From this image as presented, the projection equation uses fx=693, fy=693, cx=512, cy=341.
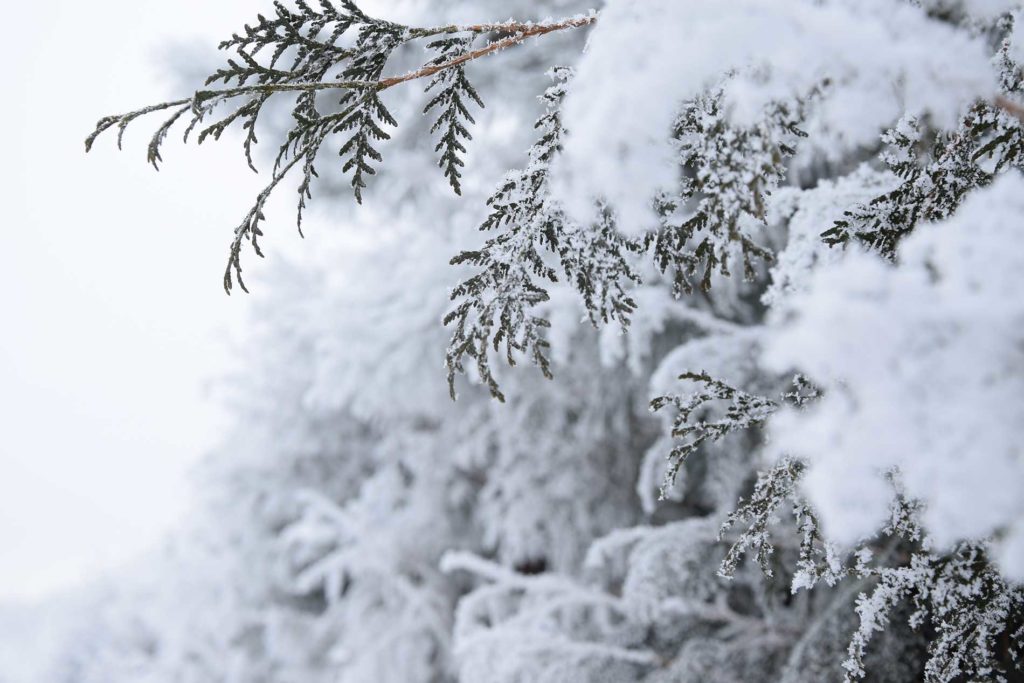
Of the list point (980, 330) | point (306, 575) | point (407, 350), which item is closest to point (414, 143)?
point (407, 350)

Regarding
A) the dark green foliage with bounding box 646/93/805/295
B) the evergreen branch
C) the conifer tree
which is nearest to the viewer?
the conifer tree

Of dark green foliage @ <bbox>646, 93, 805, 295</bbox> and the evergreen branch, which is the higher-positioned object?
the evergreen branch

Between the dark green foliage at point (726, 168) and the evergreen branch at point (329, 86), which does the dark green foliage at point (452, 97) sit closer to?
the evergreen branch at point (329, 86)

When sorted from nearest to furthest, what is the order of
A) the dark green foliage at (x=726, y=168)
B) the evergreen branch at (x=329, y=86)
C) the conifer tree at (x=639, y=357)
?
1. the conifer tree at (x=639, y=357)
2. the dark green foliage at (x=726, y=168)
3. the evergreen branch at (x=329, y=86)

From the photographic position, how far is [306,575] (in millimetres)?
5168

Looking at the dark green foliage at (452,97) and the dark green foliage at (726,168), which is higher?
the dark green foliage at (452,97)

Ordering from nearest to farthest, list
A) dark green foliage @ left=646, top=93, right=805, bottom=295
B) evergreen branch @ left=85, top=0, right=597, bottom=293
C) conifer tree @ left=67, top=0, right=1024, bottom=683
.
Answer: conifer tree @ left=67, top=0, right=1024, bottom=683 → dark green foliage @ left=646, top=93, right=805, bottom=295 → evergreen branch @ left=85, top=0, right=597, bottom=293

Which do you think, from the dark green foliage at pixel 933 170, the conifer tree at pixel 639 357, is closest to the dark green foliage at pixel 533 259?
the conifer tree at pixel 639 357

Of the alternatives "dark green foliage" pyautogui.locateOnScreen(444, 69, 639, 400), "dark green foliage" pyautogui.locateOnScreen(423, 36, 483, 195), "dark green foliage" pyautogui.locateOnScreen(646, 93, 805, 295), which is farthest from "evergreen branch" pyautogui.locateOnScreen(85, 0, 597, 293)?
"dark green foliage" pyautogui.locateOnScreen(646, 93, 805, 295)

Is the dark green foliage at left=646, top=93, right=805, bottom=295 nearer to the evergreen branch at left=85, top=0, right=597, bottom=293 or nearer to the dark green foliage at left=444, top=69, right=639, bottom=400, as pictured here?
the dark green foliage at left=444, top=69, right=639, bottom=400

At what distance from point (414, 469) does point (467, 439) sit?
675 mm

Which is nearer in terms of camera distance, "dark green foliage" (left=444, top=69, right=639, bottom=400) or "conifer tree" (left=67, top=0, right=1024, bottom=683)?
"conifer tree" (left=67, top=0, right=1024, bottom=683)

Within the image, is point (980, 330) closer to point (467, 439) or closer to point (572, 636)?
point (572, 636)

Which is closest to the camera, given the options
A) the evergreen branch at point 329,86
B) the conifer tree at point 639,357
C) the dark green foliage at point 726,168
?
the conifer tree at point 639,357
